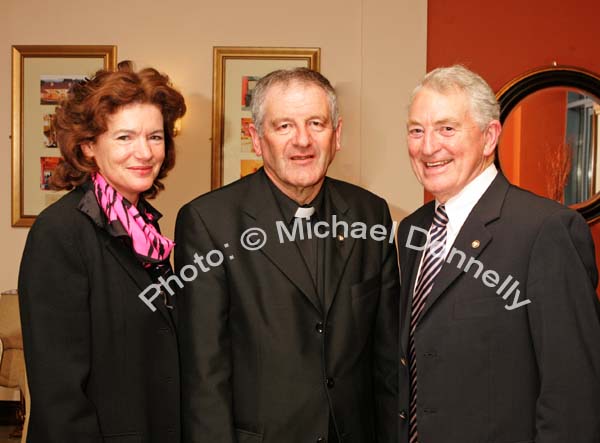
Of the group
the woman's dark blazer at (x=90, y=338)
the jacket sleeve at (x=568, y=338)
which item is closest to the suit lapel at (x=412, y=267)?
the jacket sleeve at (x=568, y=338)

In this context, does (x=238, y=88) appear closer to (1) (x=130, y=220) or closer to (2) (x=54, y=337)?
(1) (x=130, y=220)

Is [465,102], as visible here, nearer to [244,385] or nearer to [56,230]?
[244,385]

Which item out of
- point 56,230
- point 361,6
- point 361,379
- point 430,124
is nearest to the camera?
point 56,230

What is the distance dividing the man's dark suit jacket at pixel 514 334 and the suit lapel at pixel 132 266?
0.74 m

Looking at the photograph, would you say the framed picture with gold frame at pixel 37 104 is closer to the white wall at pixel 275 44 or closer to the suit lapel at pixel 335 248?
the white wall at pixel 275 44

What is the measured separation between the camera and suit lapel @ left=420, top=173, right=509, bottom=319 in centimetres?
184

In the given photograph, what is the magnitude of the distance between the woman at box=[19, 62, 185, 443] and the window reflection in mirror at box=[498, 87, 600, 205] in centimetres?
274

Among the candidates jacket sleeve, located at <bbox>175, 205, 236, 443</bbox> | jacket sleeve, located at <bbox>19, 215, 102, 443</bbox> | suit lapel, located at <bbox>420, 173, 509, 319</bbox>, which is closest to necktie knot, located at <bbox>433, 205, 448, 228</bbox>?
suit lapel, located at <bbox>420, 173, 509, 319</bbox>

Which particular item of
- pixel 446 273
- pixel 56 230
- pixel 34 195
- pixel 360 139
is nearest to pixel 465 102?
pixel 446 273

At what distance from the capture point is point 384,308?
2.19m

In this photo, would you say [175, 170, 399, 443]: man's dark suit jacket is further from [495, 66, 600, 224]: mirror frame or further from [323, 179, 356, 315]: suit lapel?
[495, 66, 600, 224]: mirror frame

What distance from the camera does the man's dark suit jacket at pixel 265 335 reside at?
1948mm

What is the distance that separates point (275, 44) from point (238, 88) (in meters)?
0.38

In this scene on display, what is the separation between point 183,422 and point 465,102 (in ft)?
4.18
